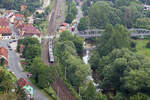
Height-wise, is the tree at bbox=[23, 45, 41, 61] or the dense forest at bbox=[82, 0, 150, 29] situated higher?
the dense forest at bbox=[82, 0, 150, 29]

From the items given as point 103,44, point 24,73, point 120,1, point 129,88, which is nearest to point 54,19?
point 120,1

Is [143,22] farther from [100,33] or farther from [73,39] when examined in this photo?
[73,39]

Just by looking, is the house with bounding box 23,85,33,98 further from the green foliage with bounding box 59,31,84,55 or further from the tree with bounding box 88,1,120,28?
the tree with bounding box 88,1,120,28

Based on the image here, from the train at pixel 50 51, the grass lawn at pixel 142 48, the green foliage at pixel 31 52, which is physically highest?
the green foliage at pixel 31 52

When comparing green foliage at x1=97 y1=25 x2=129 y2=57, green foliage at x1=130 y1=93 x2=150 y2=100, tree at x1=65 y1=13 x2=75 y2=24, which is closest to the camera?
green foliage at x1=130 y1=93 x2=150 y2=100

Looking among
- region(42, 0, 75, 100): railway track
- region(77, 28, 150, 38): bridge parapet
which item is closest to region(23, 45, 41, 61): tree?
region(42, 0, 75, 100): railway track

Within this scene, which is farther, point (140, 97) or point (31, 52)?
point (31, 52)

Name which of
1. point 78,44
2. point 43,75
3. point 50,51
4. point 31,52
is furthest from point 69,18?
point 43,75

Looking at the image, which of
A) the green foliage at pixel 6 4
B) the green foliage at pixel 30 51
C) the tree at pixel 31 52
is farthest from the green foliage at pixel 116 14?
the tree at pixel 31 52

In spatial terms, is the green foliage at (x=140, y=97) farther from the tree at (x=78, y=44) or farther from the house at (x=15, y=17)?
the house at (x=15, y=17)

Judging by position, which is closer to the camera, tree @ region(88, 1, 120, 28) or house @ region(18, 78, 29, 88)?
house @ region(18, 78, 29, 88)

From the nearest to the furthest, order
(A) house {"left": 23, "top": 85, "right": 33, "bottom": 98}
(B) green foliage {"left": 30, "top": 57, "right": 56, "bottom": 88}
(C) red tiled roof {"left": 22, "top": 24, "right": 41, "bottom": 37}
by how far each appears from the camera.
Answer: (A) house {"left": 23, "top": 85, "right": 33, "bottom": 98}
(B) green foliage {"left": 30, "top": 57, "right": 56, "bottom": 88}
(C) red tiled roof {"left": 22, "top": 24, "right": 41, "bottom": 37}
